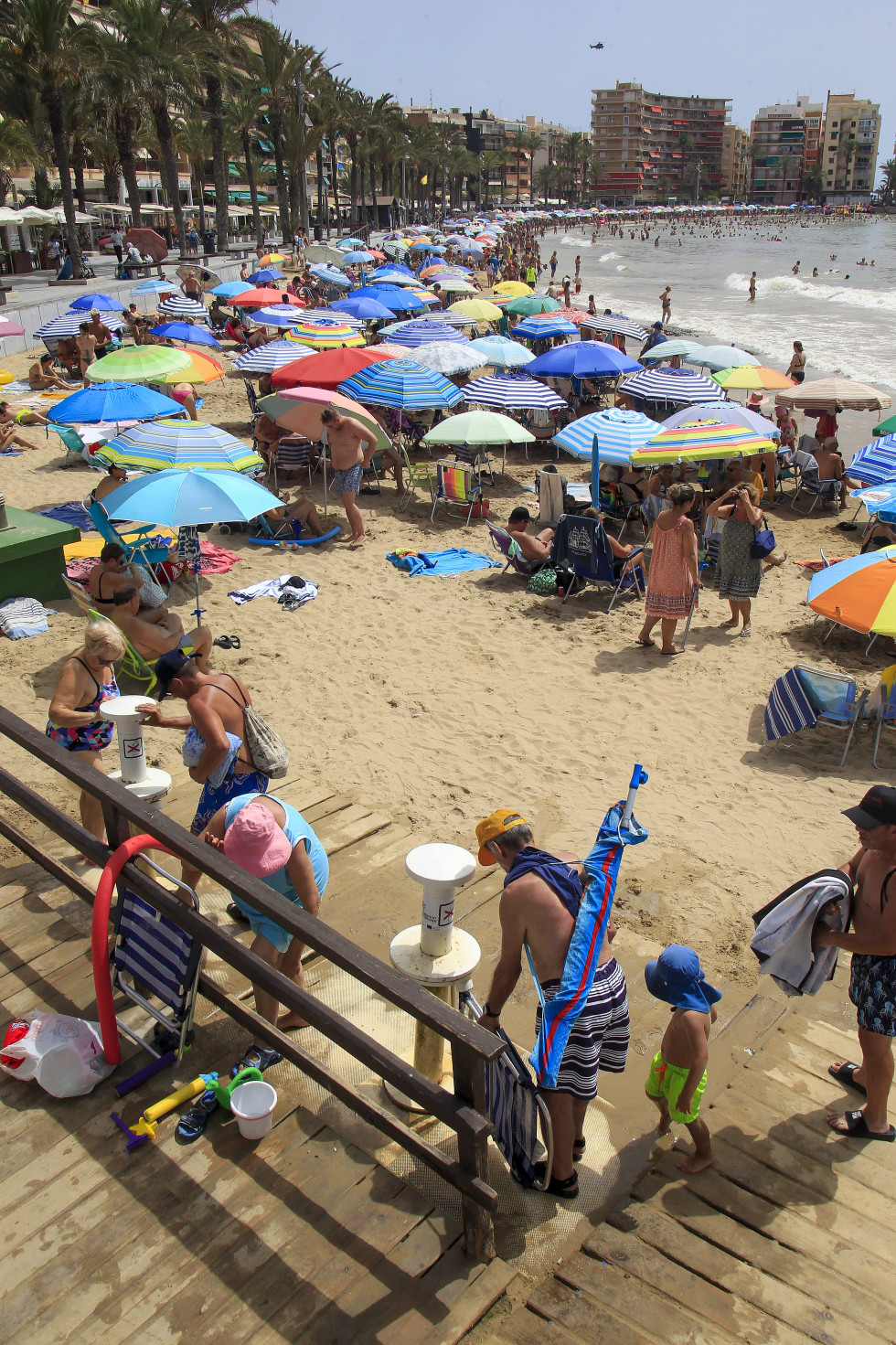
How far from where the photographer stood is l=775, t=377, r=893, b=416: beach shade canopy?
11789 mm

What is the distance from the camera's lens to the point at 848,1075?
3402 millimetres

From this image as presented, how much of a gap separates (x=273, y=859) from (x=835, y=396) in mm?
11199

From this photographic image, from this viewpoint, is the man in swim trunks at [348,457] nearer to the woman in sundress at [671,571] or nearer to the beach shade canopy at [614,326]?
the woman in sundress at [671,571]

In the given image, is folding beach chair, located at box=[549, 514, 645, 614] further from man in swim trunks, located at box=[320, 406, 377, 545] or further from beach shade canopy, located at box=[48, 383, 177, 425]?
beach shade canopy, located at box=[48, 383, 177, 425]

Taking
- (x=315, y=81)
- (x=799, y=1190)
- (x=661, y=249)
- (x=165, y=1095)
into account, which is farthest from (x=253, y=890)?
(x=661, y=249)

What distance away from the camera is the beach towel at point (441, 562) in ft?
31.6

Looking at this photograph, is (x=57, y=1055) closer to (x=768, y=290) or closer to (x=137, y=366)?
(x=137, y=366)

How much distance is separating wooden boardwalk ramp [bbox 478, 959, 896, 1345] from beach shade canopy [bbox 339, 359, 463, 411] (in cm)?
896

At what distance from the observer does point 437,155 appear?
92.9m

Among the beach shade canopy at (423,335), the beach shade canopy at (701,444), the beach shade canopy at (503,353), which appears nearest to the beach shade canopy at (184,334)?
the beach shade canopy at (423,335)

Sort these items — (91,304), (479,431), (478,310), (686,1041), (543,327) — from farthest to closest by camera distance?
(478,310), (543,327), (91,304), (479,431), (686,1041)

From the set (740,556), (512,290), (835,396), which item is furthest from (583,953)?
(512,290)

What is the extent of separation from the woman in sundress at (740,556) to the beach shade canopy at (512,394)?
404 cm

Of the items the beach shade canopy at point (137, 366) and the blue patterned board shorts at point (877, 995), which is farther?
the beach shade canopy at point (137, 366)
